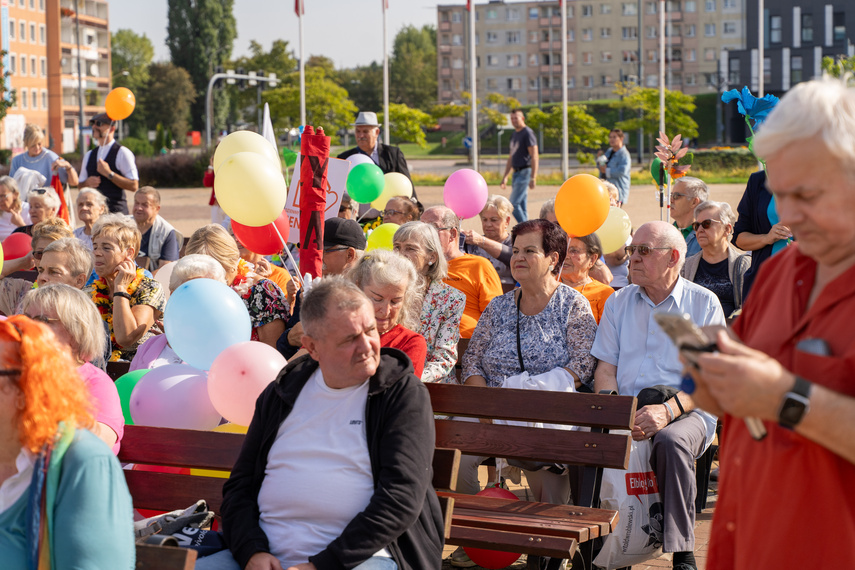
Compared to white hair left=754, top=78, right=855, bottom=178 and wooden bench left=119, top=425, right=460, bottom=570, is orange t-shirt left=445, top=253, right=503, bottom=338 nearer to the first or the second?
wooden bench left=119, top=425, right=460, bottom=570

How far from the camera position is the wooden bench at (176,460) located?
3674 millimetres

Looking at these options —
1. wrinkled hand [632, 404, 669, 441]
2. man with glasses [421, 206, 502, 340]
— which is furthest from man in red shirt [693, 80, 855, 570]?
man with glasses [421, 206, 502, 340]

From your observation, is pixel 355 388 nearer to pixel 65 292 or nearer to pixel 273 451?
pixel 273 451

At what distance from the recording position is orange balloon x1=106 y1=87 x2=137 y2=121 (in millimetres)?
10750

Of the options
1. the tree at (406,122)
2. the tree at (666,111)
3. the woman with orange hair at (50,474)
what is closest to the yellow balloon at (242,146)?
the woman with orange hair at (50,474)

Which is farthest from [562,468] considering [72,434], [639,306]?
[72,434]

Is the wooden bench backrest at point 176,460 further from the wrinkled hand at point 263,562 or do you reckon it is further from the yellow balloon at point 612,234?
the yellow balloon at point 612,234

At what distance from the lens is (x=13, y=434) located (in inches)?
91.6

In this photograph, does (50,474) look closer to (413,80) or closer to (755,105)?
(755,105)

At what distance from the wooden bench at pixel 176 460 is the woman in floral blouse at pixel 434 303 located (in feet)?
4.18

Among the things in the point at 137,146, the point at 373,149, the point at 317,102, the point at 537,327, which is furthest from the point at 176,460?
the point at 137,146

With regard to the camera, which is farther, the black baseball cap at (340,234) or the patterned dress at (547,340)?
the black baseball cap at (340,234)

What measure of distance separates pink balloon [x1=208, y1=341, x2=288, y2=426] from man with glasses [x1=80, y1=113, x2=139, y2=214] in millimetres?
6605

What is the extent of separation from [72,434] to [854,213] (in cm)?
186
